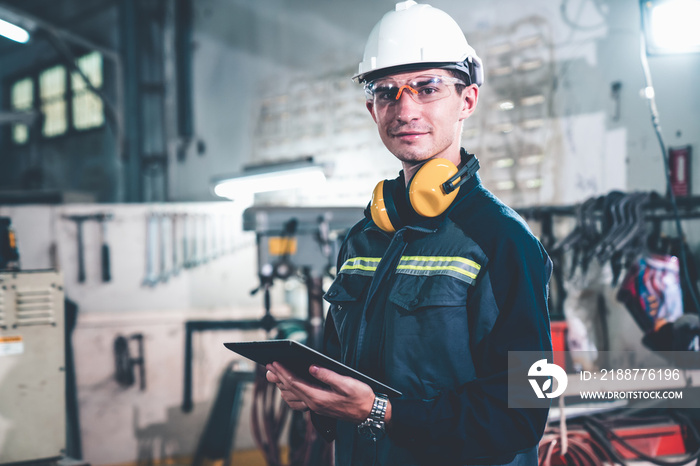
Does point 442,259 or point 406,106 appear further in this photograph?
point 406,106

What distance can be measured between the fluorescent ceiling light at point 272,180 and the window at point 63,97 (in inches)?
162

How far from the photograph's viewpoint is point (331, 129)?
4266 millimetres

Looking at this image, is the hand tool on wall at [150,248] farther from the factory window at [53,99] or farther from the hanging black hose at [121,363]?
the factory window at [53,99]

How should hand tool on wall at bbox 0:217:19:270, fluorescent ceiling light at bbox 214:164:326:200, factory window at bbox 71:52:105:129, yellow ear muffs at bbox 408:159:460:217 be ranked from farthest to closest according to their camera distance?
factory window at bbox 71:52:105:129 → fluorescent ceiling light at bbox 214:164:326:200 → hand tool on wall at bbox 0:217:19:270 → yellow ear muffs at bbox 408:159:460:217

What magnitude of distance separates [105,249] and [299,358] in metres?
3.01

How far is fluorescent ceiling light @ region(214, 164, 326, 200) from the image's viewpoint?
114 inches

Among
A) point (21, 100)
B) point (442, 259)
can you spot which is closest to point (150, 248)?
point (442, 259)

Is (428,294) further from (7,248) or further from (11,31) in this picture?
(11,31)

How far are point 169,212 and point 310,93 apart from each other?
1.44 m

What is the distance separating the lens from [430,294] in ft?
3.66

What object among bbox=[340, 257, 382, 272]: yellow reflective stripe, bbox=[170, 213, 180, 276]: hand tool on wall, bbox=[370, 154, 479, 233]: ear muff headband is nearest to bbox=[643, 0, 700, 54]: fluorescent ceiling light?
bbox=[370, 154, 479, 233]: ear muff headband

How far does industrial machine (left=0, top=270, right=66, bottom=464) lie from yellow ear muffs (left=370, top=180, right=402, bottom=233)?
1800 millimetres

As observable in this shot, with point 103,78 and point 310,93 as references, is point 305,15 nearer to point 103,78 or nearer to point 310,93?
point 310,93

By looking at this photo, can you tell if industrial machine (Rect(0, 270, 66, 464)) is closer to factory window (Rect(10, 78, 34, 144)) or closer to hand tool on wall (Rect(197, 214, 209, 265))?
hand tool on wall (Rect(197, 214, 209, 265))
